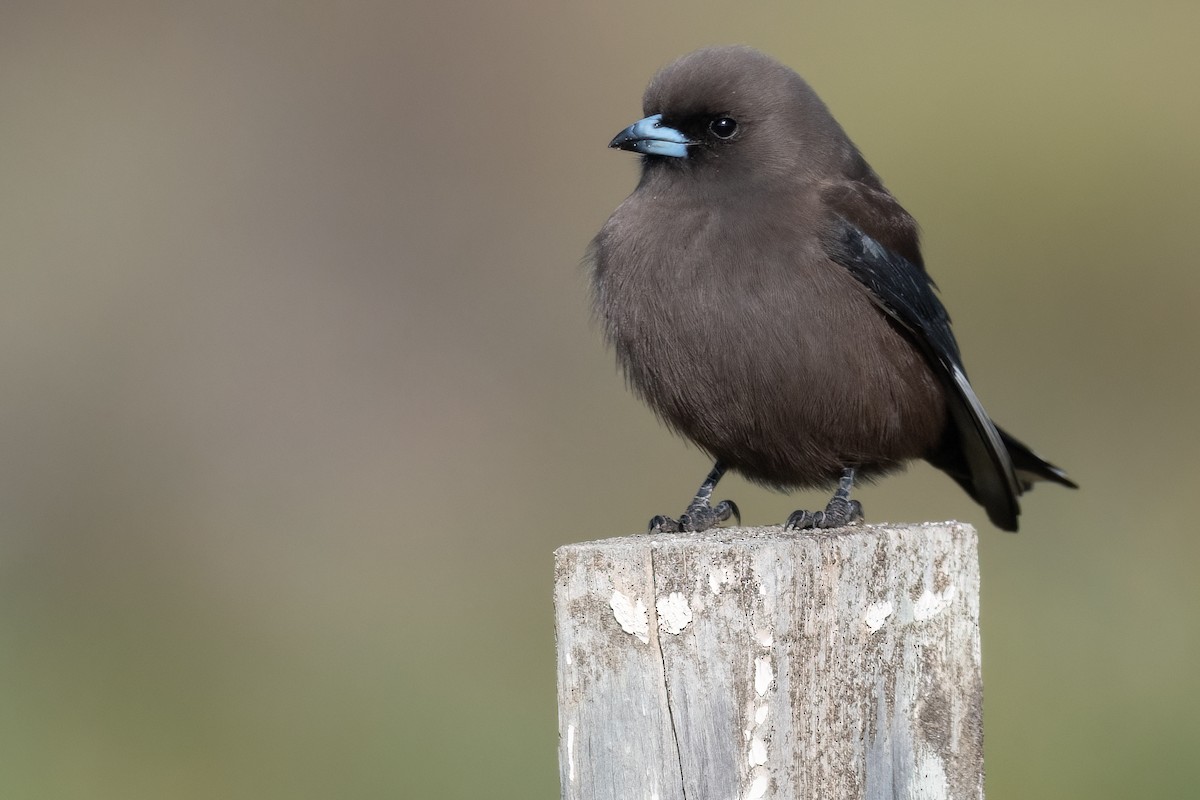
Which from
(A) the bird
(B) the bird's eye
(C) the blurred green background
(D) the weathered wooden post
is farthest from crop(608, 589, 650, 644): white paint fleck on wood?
(C) the blurred green background

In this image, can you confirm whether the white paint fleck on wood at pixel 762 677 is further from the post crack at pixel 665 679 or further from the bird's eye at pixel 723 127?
the bird's eye at pixel 723 127

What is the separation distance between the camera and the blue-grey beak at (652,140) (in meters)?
5.88

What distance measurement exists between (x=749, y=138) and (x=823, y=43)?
764cm

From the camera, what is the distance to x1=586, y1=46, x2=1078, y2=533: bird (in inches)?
220

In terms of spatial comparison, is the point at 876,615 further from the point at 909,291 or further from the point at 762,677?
the point at 909,291

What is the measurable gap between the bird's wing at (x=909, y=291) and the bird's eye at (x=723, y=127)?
1.29 ft

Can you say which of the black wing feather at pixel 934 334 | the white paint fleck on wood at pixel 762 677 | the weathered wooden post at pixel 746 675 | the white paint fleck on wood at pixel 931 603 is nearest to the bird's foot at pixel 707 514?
the black wing feather at pixel 934 334

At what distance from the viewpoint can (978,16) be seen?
1365 centimetres

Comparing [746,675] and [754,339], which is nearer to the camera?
[746,675]

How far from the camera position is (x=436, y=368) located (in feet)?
36.4

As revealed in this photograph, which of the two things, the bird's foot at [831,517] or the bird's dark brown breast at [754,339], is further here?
the bird's dark brown breast at [754,339]

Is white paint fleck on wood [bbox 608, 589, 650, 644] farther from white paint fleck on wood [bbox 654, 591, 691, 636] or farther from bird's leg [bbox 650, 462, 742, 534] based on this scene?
bird's leg [bbox 650, 462, 742, 534]

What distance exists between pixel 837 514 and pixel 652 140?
1.42 metres

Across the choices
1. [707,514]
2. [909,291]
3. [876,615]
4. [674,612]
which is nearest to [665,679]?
[674,612]
